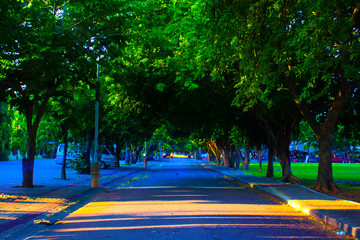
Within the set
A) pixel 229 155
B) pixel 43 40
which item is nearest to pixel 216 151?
pixel 229 155

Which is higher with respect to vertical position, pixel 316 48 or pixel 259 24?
pixel 259 24

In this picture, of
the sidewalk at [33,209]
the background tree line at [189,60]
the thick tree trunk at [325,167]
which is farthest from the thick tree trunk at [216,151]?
the sidewalk at [33,209]

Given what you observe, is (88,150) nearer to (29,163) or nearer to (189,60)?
(29,163)

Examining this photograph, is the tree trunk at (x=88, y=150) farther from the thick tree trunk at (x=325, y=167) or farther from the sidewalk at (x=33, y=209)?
the thick tree trunk at (x=325, y=167)

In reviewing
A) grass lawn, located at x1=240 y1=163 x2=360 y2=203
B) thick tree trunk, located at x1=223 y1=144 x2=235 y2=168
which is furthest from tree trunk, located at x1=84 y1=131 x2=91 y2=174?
thick tree trunk, located at x1=223 y1=144 x2=235 y2=168

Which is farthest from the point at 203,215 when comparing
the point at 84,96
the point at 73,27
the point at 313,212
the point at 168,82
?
the point at 84,96

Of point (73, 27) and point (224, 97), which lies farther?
point (224, 97)

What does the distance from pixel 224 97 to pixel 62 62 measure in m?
9.08

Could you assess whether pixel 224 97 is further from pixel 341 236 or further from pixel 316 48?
pixel 341 236

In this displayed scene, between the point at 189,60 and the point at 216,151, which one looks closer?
the point at 189,60

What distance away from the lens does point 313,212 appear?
9008 millimetres

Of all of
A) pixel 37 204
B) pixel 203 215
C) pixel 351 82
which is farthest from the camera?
pixel 351 82

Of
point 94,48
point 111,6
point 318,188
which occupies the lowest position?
point 318,188

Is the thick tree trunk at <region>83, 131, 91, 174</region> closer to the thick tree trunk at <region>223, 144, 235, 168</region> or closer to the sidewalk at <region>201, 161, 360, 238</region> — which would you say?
the sidewalk at <region>201, 161, 360, 238</region>
